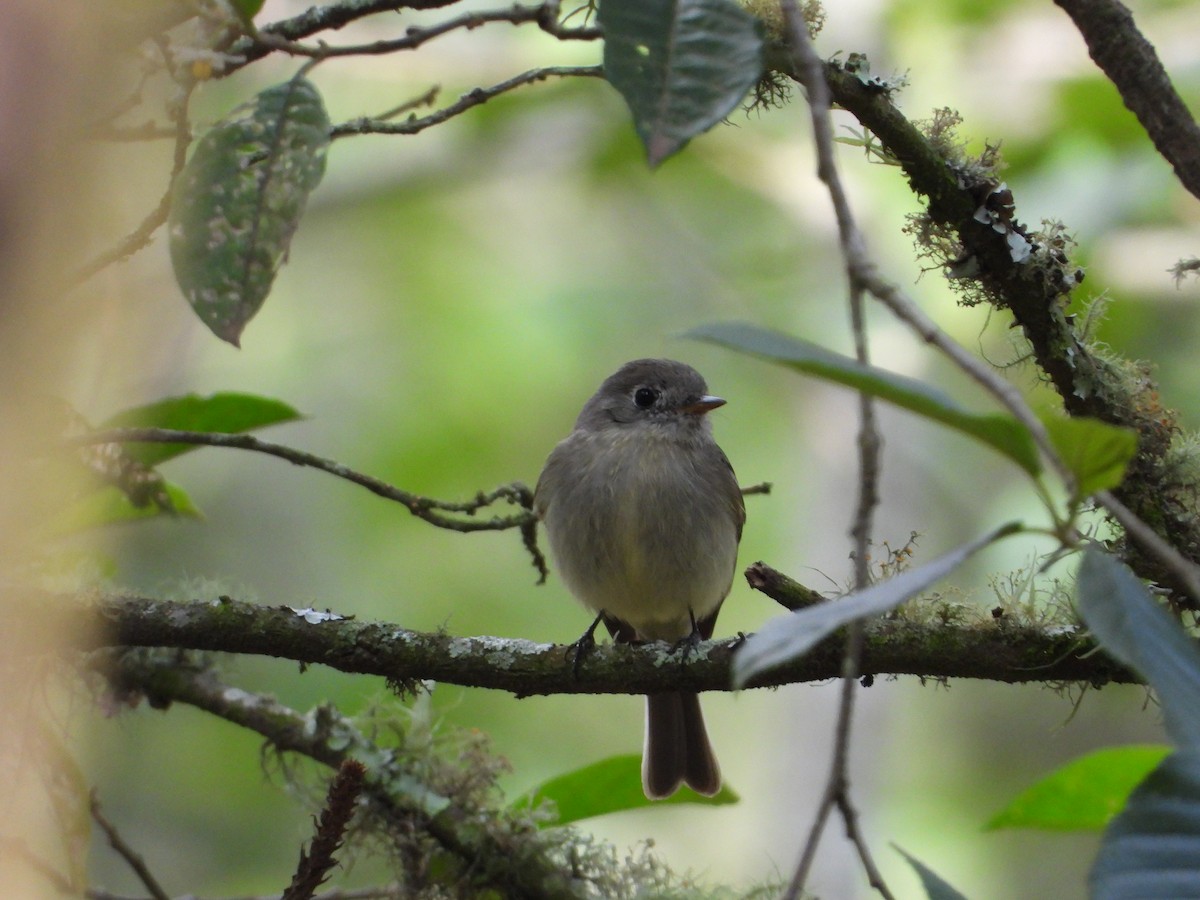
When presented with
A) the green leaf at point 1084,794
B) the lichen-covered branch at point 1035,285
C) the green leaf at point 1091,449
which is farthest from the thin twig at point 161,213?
the green leaf at point 1084,794

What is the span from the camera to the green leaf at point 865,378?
3.99ft

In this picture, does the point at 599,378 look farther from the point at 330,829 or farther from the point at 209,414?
the point at 330,829

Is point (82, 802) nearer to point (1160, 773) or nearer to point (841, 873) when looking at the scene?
point (1160, 773)

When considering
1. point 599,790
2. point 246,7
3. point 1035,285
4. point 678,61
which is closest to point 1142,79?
point 1035,285

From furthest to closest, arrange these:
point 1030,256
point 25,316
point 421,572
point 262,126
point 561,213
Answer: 1. point 561,213
2. point 421,572
3. point 1030,256
4. point 262,126
5. point 25,316

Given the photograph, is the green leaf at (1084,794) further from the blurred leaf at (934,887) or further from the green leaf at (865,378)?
the green leaf at (865,378)

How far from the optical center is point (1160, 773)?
130 cm

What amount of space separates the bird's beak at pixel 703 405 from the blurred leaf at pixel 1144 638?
107 inches

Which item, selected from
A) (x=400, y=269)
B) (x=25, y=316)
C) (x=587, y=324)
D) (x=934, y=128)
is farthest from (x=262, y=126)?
(x=400, y=269)

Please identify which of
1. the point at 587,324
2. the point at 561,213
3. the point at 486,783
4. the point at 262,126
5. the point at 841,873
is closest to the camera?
the point at 262,126

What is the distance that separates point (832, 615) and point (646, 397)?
3056mm

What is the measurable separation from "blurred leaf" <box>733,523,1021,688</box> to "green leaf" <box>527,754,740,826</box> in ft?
5.45

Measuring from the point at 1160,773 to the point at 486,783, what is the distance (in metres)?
2.01

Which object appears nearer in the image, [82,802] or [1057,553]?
[1057,553]
